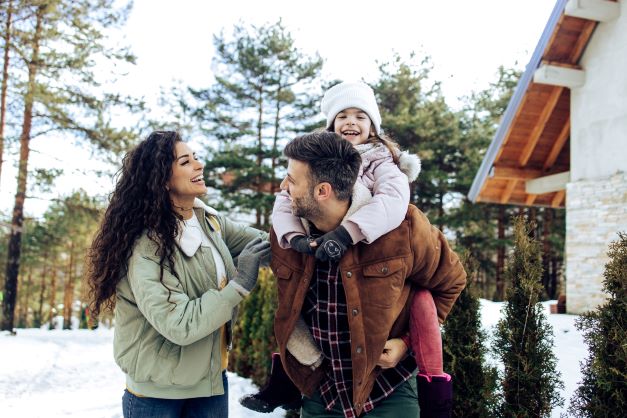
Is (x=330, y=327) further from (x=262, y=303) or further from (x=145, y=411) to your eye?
(x=262, y=303)

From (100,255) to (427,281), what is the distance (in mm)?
1360

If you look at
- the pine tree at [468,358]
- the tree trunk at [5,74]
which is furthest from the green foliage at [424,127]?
the pine tree at [468,358]

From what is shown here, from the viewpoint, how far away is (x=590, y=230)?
984 centimetres

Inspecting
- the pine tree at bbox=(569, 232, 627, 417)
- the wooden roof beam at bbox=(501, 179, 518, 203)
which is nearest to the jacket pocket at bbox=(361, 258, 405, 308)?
the pine tree at bbox=(569, 232, 627, 417)

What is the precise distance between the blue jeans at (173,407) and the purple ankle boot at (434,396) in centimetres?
95

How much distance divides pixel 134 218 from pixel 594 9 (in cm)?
952

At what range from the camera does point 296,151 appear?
6.75 ft

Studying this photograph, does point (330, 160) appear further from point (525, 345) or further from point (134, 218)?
point (525, 345)

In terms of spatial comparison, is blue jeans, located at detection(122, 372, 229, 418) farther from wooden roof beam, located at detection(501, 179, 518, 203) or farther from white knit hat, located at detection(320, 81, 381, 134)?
wooden roof beam, located at detection(501, 179, 518, 203)

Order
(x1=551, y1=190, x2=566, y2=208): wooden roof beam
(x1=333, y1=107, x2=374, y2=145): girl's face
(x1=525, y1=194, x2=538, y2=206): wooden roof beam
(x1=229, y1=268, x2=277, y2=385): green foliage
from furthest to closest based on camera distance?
(x1=551, y1=190, x2=566, y2=208): wooden roof beam
(x1=525, y1=194, x2=538, y2=206): wooden roof beam
(x1=229, y1=268, x2=277, y2=385): green foliage
(x1=333, y1=107, x2=374, y2=145): girl's face

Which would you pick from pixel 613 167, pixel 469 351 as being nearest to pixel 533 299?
pixel 469 351

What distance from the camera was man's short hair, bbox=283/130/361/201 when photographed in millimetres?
2021

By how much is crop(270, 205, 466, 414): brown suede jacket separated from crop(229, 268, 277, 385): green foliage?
12.8 feet

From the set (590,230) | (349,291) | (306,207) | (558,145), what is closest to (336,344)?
(349,291)
